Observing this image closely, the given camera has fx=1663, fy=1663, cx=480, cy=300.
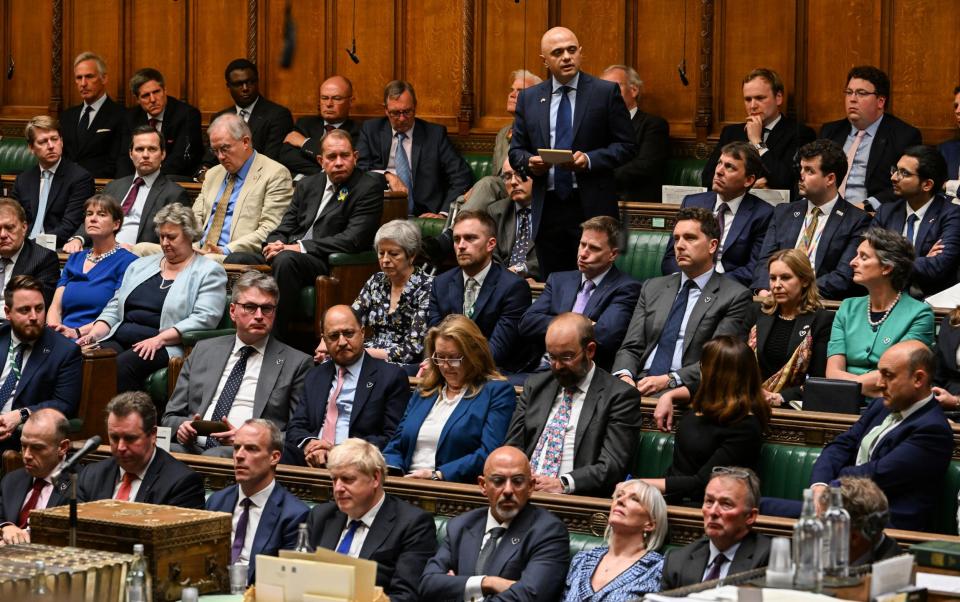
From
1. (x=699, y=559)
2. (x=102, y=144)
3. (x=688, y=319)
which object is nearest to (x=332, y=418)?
(x=688, y=319)

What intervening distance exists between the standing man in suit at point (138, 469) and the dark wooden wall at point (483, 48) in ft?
12.3

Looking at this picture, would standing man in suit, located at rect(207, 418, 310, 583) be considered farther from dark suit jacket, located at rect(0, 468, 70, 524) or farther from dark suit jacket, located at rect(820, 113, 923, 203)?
dark suit jacket, located at rect(820, 113, 923, 203)

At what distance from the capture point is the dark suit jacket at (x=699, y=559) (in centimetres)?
434

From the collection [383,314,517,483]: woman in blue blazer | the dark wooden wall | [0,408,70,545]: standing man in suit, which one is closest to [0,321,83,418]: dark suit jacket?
[0,408,70,545]: standing man in suit

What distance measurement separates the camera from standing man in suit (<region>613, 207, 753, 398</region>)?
5.82 meters

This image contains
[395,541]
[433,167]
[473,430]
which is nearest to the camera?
[395,541]

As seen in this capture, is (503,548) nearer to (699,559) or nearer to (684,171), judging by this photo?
(699,559)

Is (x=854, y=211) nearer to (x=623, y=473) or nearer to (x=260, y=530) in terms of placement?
(x=623, y=473)

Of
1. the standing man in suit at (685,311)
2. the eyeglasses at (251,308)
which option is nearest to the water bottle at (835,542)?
the standing man in suit at (685,311)

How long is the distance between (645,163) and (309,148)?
1757 millimetres

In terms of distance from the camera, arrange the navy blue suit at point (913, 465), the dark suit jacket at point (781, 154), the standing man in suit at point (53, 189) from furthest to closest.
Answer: the standing man in suit at point (53, 189), the dark suit jacket at point (781, 154), the navy blue suit at point (913, 465)

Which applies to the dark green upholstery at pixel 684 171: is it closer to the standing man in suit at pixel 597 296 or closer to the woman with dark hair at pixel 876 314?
the standing man in suit at pixel 597 296

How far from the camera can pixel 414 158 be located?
8.18 metres

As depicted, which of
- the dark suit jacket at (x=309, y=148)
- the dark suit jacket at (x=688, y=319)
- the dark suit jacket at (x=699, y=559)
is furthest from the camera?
the dark suit jacket at (x=309, y=148)
